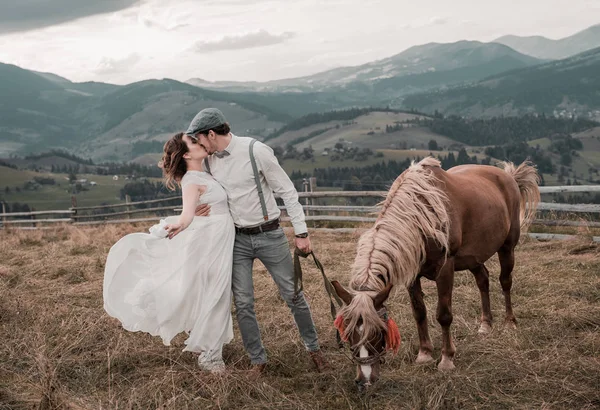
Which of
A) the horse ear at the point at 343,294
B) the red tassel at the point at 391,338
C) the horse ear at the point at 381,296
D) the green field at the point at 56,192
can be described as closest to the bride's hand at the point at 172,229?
the horse ear at the point at 343,294

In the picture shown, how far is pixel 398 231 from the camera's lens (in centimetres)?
389

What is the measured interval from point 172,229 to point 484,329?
292cm

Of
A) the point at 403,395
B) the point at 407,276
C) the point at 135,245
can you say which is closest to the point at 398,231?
the point at 407,276

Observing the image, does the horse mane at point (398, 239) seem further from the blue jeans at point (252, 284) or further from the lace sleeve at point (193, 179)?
the lace sleeve at point (193, 179)

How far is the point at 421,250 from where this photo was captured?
4.05 meters

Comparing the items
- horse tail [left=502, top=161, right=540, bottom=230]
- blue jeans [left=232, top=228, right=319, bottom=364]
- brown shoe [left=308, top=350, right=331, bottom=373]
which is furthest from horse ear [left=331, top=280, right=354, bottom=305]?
horse tail [left=502, top=161, right=540, bottom=230]

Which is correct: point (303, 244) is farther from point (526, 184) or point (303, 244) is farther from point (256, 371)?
point (526, 184)

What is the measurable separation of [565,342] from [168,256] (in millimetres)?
3151

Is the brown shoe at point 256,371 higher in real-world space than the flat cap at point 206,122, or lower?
lower

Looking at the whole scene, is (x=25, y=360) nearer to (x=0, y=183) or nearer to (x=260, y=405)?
(x=260, y=405)

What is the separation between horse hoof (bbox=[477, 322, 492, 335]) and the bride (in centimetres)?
228

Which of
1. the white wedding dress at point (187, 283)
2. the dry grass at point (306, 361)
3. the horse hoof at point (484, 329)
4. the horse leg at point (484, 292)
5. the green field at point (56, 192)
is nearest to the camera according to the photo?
the dry grass at point (306, 361)

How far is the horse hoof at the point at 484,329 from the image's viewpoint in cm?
497

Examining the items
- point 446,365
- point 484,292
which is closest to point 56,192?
point 484,292
